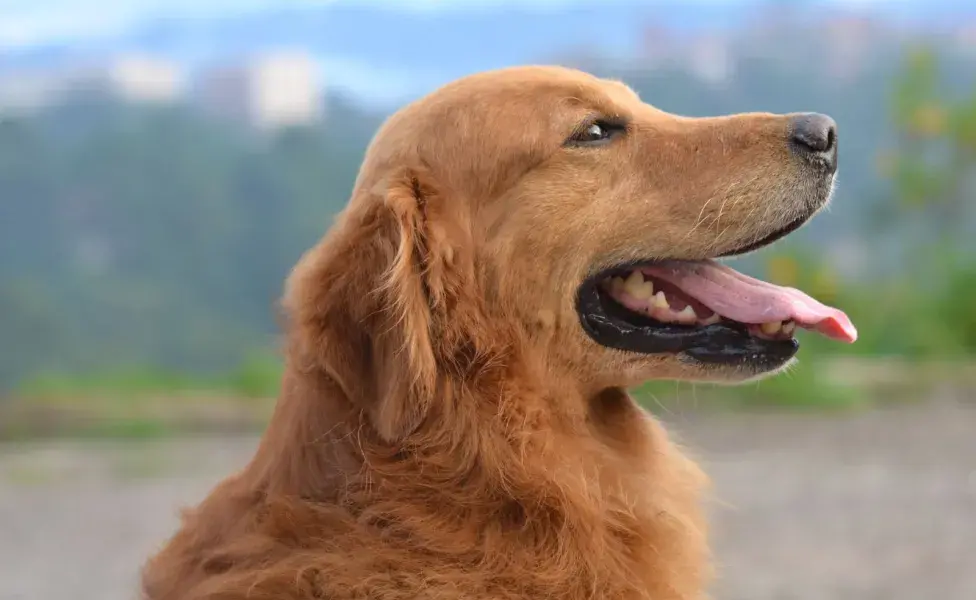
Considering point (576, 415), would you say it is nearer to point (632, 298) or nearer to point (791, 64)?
point (632, 298)

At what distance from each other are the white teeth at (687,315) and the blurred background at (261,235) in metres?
5.29

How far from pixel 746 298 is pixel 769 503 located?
506cm

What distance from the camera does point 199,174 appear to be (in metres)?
9.97

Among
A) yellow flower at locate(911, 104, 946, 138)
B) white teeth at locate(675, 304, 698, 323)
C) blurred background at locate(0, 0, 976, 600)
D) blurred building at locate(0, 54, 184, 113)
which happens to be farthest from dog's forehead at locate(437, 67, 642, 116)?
yellow flower at locate(911, 104, 946, 138)

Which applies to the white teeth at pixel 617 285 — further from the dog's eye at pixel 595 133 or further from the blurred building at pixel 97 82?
the blurred building at pixel 97 82

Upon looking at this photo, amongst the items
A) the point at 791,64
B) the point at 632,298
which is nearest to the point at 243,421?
the point at 791,64

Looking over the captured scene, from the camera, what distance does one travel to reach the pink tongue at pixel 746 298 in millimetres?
2760

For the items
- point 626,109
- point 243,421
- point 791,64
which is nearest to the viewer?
point 626,109

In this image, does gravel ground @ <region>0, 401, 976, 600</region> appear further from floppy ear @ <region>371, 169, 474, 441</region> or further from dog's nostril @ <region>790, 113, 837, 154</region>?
floppy ear @ <region>371, 169, 474, 441</region>

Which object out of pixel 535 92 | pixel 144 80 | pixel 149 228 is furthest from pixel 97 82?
pixel 535 92

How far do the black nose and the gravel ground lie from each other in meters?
3.06

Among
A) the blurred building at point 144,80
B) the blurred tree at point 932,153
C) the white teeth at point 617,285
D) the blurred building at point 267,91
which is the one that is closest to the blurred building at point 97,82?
the blurred building at point 144,80

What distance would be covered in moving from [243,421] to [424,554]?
783 centimetres

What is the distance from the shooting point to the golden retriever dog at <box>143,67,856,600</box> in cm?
240
